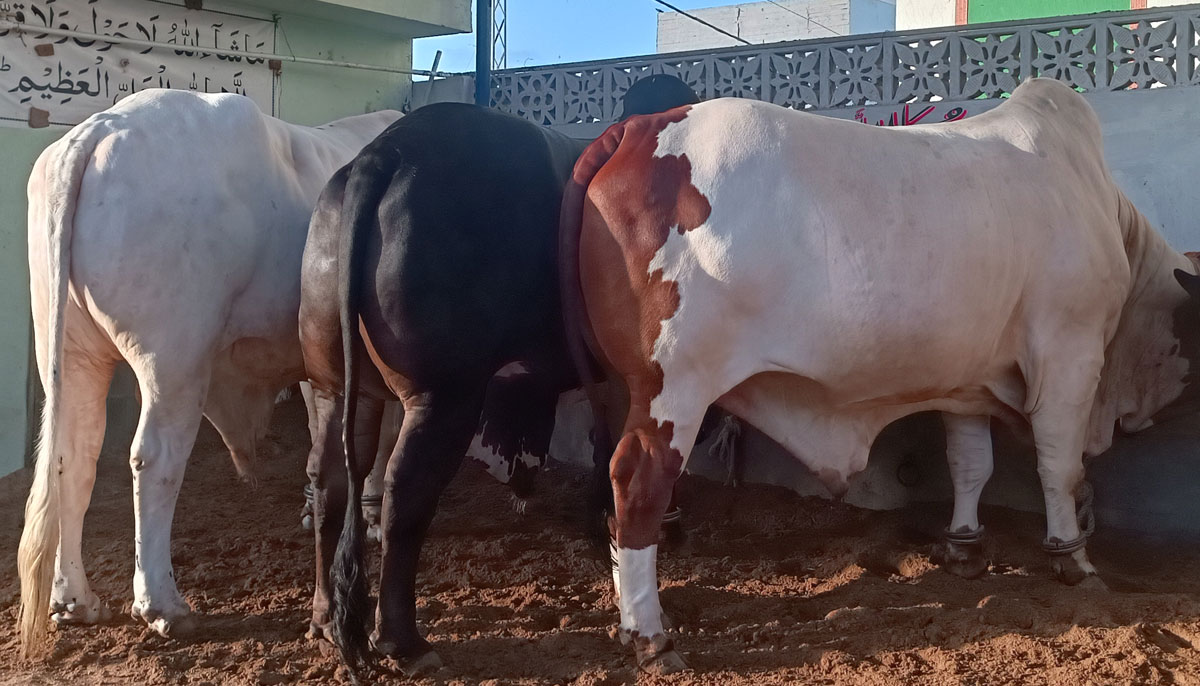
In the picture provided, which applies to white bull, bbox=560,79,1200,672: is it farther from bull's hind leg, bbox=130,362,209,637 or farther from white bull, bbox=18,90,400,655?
bull's hind leg, bbox=130,362,209,637

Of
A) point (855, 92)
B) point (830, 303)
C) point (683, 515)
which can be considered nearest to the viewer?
point (830, 303)

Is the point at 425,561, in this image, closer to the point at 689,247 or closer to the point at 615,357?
the point at 615,357

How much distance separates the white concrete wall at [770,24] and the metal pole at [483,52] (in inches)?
528

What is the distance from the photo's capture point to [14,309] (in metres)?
5.83

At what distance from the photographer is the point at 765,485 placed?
5508 mm

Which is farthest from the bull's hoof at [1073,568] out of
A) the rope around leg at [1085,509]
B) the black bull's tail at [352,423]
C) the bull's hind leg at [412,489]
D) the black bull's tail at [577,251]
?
the black bull's tail at [352,423]

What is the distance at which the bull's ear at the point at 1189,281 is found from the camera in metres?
4.35

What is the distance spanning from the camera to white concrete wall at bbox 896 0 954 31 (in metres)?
12.1

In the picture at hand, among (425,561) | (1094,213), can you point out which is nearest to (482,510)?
(425,561)

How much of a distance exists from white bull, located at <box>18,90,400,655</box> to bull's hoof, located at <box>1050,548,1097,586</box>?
9.96 feet

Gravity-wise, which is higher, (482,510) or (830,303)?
(830,303)

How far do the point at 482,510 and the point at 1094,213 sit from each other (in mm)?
3196

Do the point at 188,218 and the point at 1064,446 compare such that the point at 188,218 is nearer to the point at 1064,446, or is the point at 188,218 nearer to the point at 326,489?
the point at 326,489

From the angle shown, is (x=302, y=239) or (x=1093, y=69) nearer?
(x=302, y=239)
